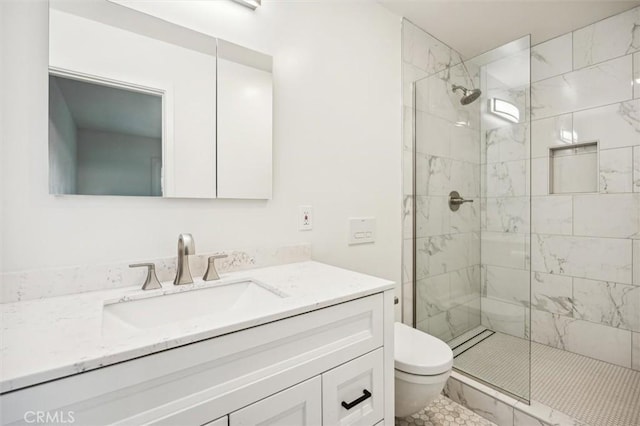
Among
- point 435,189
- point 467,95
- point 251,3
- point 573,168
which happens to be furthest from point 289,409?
point 573,168

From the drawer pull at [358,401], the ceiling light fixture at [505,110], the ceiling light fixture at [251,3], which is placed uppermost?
the ceiling light fixture at [251,3]

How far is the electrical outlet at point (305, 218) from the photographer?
56.9 inches

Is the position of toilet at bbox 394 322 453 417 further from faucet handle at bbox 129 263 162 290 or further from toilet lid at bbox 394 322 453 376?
faucet handle at bbox 129 263 162 290

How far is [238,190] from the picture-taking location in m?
1.25

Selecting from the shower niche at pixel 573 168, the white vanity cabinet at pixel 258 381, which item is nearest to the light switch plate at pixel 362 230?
the white vanity cabinet at pixel 258 381

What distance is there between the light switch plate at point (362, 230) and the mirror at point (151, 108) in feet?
1.83

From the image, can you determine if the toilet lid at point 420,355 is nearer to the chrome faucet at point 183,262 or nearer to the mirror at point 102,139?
the chrome faucet at point 183,262

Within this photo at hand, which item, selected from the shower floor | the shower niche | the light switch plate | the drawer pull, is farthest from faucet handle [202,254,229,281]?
the shower niche

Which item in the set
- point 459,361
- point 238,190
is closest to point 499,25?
point 238,190

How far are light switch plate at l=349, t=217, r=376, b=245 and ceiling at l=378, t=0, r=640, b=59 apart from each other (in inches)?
51.0

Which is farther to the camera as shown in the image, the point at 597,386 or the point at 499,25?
the point at 499,25

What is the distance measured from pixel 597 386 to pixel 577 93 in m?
1.89

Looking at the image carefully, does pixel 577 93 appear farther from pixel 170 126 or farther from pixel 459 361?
pixel 170 126

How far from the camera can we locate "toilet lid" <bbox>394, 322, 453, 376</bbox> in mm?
1259
